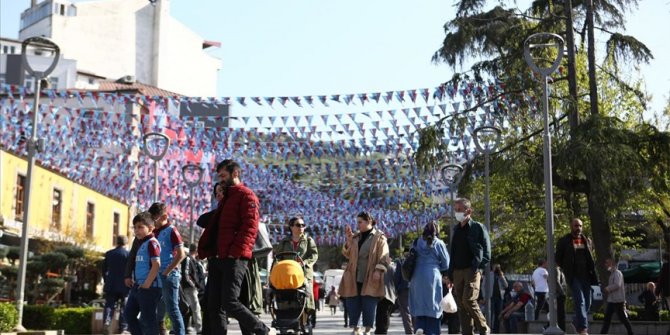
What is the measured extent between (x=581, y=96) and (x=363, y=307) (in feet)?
→ 46.8

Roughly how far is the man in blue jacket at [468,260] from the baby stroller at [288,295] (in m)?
1.95

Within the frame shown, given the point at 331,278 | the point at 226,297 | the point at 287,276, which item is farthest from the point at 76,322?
the point at 331,278

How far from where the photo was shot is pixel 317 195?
46406mm

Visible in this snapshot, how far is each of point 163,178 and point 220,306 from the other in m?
34.3

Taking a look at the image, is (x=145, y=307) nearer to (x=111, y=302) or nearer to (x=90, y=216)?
(x=111, y=302)

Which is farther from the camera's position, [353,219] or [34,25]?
[34,25]

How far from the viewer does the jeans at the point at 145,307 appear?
1025cm

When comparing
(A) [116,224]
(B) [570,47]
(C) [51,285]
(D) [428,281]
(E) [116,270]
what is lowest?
(D) [428,281]

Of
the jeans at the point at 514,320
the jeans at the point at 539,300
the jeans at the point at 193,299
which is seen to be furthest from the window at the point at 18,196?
the jeans at the point at 539,300

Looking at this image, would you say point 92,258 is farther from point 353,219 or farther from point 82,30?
point 82,30

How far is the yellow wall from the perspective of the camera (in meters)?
34.8

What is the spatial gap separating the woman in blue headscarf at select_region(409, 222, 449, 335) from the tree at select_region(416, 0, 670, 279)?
11903mm

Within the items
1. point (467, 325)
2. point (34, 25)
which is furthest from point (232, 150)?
point (34, 25)

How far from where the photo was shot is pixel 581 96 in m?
25.8
